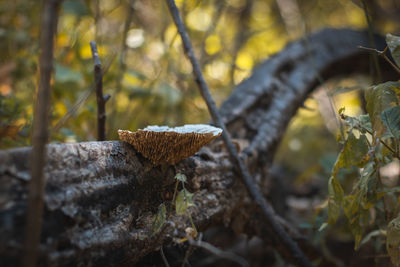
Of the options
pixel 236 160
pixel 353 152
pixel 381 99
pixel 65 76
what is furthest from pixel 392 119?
pixel 65 76

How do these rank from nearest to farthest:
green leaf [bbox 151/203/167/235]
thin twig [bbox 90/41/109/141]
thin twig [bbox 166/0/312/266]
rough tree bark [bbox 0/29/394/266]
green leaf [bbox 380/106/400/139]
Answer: rough tree bark [bbox 0/29/394/266] < green leaf [bbox 380/106/400/139] < green leaf [bbox 151/203/167/235] < thin twig [bbox 90/41/109/141] < thin twig [bbox 166/0/312/266]

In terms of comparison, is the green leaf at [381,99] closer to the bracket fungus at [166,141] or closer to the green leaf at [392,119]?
the green leaf at [392,119]

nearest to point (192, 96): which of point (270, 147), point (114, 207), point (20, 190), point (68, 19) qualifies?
point (270, 147)

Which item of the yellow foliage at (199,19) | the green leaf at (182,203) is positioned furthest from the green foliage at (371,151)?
the yellow foliage at (199,19)

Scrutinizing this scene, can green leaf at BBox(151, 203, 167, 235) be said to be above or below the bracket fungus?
below

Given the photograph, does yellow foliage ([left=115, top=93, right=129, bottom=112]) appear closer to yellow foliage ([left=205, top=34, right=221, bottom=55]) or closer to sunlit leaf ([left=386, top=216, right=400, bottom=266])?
yellow foliage ([left=205, top=34, right=221, bottom=55])

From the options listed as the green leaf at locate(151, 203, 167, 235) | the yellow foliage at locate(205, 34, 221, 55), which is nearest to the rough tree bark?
the green leaf at locate(151, 203, 167, 235)

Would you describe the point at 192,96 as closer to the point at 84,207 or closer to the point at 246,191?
the point at 246,191
